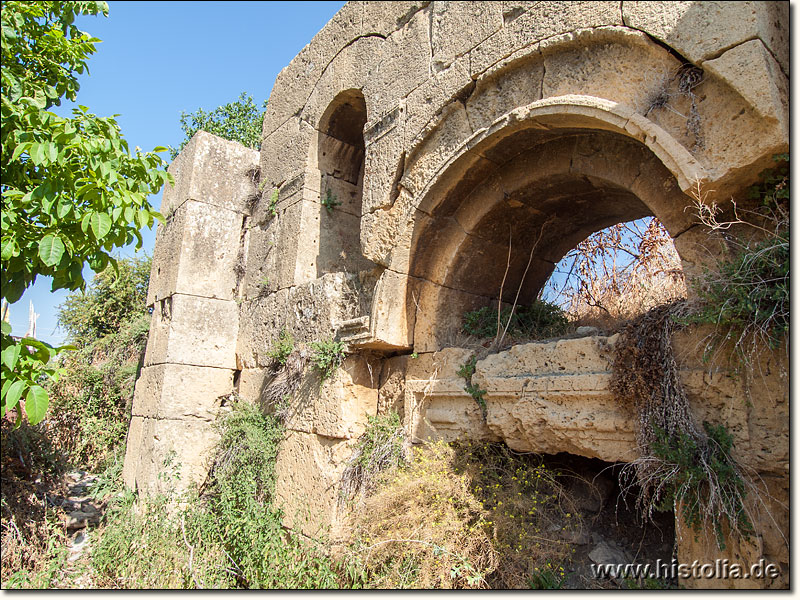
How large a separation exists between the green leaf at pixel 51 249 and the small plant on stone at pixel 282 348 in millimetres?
2537

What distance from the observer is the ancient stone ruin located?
257 cm

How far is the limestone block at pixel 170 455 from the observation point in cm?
498

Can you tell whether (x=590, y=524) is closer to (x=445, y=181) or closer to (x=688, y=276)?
(x=688, y=276)

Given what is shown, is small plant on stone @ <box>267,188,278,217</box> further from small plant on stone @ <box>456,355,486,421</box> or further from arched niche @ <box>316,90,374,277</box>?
small plant on stone @ <box>456,355,486,421</box>

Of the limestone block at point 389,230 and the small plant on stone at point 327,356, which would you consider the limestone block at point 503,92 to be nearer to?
the limestone block at point 389,230

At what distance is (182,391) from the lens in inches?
207

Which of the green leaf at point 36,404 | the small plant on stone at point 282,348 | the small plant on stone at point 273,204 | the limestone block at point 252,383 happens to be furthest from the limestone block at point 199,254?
the green leaf at point 36,404

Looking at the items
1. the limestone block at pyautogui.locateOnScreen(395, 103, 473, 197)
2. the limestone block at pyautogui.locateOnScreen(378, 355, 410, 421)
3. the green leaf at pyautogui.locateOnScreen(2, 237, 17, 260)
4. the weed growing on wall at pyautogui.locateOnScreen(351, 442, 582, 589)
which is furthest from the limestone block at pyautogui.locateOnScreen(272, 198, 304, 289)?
the green leaf at pyautogui.locateOnScreen(2, 237, 17, 260)

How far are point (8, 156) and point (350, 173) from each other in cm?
325

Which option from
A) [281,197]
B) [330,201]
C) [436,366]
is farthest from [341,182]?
[436,366]

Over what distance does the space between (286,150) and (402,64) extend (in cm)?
190

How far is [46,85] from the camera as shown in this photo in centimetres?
294

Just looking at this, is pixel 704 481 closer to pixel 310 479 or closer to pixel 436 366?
pixel 436 366

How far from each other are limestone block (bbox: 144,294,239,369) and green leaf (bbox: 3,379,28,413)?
315 cm
